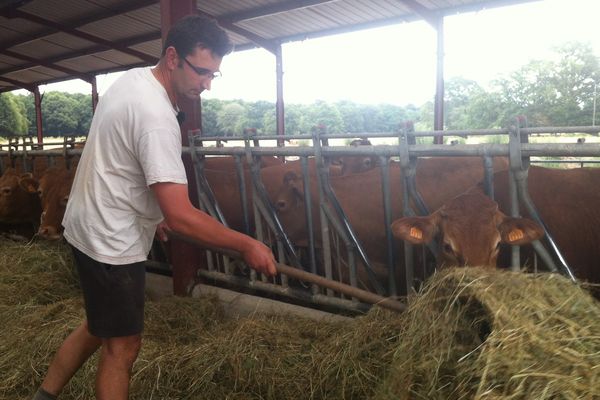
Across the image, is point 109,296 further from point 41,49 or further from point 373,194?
point 41,49

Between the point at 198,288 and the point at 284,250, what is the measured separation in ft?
3.02

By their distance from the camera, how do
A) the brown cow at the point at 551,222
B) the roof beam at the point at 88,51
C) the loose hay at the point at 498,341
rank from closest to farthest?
1. the loose hay at the point at 498,341
2. the brown cow at the point at 551,222
3. the roof beam at the point at 88,51

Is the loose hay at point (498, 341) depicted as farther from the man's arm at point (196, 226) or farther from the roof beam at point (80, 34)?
the roof beam at point (80, 34)

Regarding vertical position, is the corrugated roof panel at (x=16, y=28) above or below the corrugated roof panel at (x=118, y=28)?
above

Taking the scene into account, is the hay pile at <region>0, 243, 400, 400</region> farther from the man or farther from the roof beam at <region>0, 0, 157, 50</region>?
the roof beam at <region>0, 0, 157, 50</region>

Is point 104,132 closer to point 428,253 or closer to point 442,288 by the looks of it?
point 442,288

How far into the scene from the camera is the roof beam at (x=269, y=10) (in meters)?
10.6

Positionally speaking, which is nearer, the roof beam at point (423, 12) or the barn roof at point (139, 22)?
the roof beam at point (423, 12)

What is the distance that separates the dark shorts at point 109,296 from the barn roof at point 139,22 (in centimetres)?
769

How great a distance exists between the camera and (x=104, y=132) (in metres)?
2.36

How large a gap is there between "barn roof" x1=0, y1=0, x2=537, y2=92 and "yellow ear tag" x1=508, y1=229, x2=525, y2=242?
7.21m

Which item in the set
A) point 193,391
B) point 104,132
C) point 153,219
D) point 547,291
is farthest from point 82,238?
point 547,291

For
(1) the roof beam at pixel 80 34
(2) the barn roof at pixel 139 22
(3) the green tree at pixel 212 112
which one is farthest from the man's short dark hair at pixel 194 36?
(3) the green tree at pixel 212 112

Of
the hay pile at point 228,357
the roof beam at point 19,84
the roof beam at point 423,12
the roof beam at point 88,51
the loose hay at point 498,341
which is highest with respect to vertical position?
the roof beam at point 88,51
